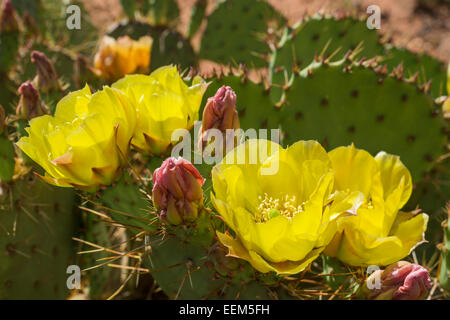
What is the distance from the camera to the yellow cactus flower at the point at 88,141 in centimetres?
75

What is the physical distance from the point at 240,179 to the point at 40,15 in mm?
1862

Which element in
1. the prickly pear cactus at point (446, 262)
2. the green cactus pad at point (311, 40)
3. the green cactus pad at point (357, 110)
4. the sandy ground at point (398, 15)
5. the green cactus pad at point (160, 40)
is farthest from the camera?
the sandy ground at point (398, 15)

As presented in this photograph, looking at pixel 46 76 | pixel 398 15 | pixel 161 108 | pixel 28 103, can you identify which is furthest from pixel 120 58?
pixel 398 15

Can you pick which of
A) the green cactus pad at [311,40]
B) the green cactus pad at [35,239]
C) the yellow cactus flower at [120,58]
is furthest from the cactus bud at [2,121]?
the green cactus pad at [311,40]

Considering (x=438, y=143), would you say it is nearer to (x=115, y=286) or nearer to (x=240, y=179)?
(x=240, y=179)

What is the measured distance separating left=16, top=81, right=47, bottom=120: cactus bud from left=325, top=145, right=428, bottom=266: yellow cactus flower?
0.64 meters

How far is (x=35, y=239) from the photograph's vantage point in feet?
3.99

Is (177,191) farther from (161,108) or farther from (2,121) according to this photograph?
(2,121)

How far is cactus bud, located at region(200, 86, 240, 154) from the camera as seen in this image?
79cm

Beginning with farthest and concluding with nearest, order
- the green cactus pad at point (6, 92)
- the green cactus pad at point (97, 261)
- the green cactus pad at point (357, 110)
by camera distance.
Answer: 1. the green cactus pad at point (6, 92)
2. the green cactus pad at point (97, 261)
3. the green cactus pad at point (357, 110)

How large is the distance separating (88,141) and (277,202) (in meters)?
0.31

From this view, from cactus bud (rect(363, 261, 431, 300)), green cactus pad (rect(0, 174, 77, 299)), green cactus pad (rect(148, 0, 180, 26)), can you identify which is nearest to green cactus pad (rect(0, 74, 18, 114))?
green cactus pad (rect(0, 174, 77, 299))

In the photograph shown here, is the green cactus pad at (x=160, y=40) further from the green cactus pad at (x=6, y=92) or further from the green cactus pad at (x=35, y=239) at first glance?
the green cactus pad at (x=35, y=239)

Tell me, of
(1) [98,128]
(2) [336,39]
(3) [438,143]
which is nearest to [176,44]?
(2) [336,39]
